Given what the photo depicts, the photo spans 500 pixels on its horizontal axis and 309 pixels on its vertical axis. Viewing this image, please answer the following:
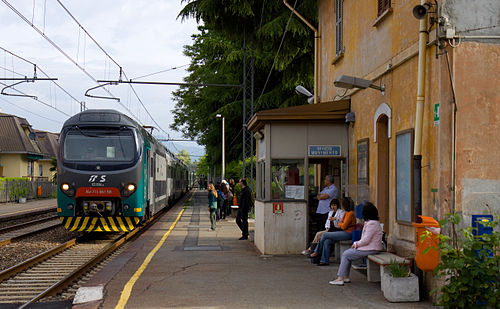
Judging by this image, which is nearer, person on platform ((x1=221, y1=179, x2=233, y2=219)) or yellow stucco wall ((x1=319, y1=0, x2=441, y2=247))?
yellow stucco wall ((x1=319, y1=0, x2=441, y2=247))

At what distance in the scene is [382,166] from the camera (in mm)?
10625

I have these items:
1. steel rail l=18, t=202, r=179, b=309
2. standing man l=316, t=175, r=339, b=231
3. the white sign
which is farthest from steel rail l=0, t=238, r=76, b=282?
standing man l=316, t=175, r=339, b=231

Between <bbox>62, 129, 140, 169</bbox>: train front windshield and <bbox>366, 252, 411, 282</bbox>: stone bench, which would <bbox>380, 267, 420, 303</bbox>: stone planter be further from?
<bbox>62, 129, 140, 169</bbox>: train front windshield

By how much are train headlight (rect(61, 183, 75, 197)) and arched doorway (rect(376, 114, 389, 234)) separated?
26.1ft

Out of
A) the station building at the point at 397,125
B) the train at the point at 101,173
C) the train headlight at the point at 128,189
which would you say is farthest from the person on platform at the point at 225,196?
the station building at the point at 397,125

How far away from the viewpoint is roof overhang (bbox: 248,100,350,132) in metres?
12.6

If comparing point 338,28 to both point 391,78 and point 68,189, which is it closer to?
point 391,78

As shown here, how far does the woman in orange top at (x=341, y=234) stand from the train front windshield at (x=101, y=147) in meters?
6.32

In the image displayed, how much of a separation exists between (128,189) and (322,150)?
5.19 meters

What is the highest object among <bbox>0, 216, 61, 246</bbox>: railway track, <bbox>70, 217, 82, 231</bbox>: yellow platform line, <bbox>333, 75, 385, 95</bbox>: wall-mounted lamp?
<bbox>333, 75, 385, 95</bbox>: wall-mounted lamp

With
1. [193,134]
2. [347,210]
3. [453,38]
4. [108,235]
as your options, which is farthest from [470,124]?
→ [193,134]

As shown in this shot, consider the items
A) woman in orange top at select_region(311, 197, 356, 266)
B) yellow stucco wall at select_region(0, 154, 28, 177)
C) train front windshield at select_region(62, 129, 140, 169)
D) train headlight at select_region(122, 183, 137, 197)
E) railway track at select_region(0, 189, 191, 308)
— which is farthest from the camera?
yellow stucco wall at select_region(0, 154, 28, 177)

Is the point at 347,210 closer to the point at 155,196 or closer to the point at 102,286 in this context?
the point at 102,286

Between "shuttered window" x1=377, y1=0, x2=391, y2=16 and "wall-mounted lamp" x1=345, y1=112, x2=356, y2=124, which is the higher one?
"shuttered window" x1=377, y1=0, x2=391, y2=16
